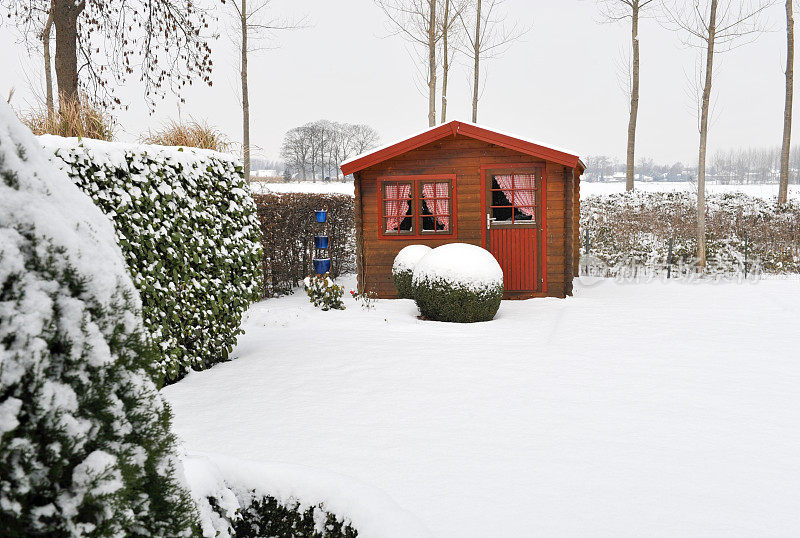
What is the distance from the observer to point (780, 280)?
1398cm

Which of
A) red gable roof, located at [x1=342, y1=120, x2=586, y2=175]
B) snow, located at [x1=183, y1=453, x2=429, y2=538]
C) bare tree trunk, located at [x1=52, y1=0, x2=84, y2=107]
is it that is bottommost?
snow, located at [x1=183, y1=453, x2=429, y2=538]

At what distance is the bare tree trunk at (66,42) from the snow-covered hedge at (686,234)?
13247 millimetres

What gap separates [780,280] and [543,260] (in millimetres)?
7252

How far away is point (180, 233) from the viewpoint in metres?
5.23

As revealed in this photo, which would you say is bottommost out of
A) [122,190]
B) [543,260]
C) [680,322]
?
[680,322]

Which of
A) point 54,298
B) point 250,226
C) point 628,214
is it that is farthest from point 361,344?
point 628,214

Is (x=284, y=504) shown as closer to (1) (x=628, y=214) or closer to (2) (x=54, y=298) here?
(2) (x=54, y=298)

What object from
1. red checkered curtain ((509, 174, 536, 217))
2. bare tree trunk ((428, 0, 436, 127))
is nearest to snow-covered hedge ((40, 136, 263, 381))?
red checkered curtain ((509, 174, 536, 217))

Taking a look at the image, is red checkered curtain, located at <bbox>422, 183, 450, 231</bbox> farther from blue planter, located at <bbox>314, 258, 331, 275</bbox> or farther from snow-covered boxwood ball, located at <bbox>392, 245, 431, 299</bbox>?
blue planter, located at <bbox>314, 258, 331, 275</bbox>

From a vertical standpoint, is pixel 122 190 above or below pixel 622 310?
above

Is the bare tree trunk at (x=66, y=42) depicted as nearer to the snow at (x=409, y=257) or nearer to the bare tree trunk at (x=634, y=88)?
the snow at (x=409, y=257)

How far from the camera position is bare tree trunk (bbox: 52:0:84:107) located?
33.6ft

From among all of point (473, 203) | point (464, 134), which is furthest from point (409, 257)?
point (464, 134)

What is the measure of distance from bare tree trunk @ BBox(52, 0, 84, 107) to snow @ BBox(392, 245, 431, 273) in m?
6.45
